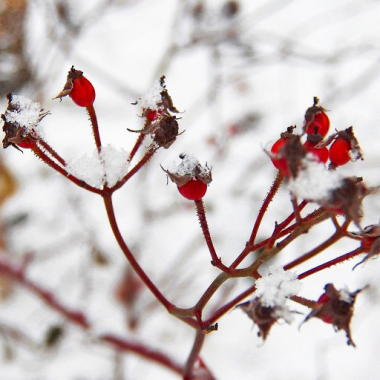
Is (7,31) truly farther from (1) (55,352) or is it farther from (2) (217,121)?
(1) (55,352)

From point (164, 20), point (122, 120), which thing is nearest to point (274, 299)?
point (122, 120)

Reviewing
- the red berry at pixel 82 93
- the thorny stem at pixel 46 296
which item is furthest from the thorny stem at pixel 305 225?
the thorny stem at pixel 46 296

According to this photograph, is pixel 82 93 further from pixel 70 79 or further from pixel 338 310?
pixel 338 310

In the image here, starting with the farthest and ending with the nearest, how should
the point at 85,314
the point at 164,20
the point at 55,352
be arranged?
the point at 164,20, the point at 55,352, the point at 85,314

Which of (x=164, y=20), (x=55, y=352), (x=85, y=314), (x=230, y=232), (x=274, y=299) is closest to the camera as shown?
(x=274, y=299)

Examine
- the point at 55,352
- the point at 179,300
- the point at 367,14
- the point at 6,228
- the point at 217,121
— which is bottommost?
the point at 55,352

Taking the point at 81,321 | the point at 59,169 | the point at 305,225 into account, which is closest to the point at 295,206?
the point at 305,225

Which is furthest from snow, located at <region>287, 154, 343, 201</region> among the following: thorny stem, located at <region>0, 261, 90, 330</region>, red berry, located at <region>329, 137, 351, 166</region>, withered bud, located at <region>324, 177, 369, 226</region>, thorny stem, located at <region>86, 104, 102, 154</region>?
thorny stem, located at <region>0, 261, 90, 330</region>

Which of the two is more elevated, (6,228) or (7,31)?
(7,31)
